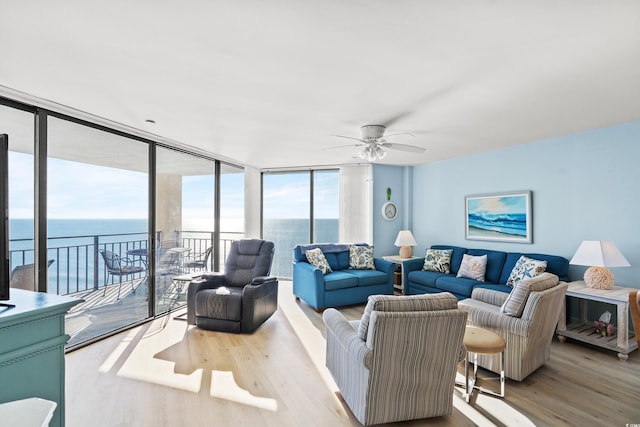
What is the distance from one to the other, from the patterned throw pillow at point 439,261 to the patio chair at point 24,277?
16.1 ft

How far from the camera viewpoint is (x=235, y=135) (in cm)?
388

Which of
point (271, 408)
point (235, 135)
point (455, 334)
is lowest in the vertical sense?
point (271, 408)

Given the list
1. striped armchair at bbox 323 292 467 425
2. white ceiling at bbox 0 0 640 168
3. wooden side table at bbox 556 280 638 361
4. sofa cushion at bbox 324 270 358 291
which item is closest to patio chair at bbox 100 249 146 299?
white ceiling at bbox 0 0 640 168

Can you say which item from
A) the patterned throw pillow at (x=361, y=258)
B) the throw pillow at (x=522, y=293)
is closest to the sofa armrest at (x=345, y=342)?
the throw pillow at (x=522, y=293)

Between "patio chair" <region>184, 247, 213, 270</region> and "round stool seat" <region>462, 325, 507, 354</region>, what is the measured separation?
4.02 m

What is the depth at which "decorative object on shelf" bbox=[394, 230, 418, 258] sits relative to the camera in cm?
555

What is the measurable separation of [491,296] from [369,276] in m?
1.92

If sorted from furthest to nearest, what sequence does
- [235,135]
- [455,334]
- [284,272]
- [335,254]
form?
[284,272]
[335,254]
[235,135]
[455,334]

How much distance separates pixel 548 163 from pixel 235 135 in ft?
13.5

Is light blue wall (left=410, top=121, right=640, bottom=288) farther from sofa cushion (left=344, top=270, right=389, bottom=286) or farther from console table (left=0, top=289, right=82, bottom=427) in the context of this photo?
console table (left=0, top=289, right=82, bottom=427)

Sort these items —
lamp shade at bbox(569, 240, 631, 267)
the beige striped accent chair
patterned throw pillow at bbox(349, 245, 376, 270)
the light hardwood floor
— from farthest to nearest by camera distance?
patterned throw pillow at bbox(349, 245, 376, 270)
lamp shade at bbox(569, 240, 631, 267)
the beige striped accent chair
the light hardwood floor

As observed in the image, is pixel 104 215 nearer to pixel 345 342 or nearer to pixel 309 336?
pixel 309 336

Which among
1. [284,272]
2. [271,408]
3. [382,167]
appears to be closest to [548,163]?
[382,167]

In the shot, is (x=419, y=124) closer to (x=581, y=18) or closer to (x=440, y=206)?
(x=581, y=18)
